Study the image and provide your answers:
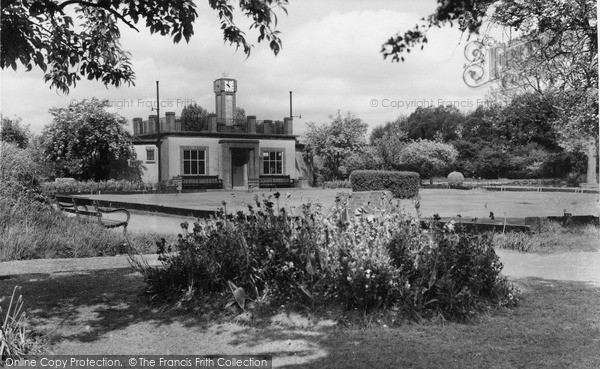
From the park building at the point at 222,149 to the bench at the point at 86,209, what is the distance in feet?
5.65

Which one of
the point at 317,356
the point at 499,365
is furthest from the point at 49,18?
the point at 499,365

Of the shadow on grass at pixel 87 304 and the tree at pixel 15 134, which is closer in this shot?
the shadow on grass at pixel 87 304

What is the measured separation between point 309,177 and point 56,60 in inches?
118

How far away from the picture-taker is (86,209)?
27.6 ft

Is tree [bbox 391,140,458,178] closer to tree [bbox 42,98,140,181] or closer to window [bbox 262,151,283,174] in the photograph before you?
window [bbox 262,151,283,174]

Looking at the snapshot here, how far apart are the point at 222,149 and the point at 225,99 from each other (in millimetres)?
599

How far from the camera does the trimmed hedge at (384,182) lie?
19.6ft

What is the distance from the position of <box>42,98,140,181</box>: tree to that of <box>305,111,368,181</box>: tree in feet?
7.53

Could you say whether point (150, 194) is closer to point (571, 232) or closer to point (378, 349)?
point (378, 349)

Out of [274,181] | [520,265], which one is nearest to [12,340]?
[274,181]

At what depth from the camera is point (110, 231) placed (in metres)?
8.86

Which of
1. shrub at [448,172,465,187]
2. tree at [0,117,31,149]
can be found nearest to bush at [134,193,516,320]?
shrub at [448,172,465,187]

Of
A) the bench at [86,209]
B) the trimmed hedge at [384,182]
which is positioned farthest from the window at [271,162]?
the bench at [86,209]

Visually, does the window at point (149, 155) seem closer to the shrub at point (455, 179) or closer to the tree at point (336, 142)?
the tree at point (336, 142)
